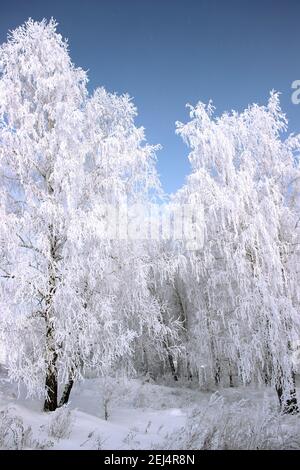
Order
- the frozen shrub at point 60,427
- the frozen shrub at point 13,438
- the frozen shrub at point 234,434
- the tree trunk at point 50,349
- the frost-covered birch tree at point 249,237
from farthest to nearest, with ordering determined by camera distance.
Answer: the frost-covered birch tree at point 249,237 → the tree trunk at point 50,349 → the frozen shrub at point 60,427 → the frozen shrub at point 234,434 → the frozen shrub at point 13,438

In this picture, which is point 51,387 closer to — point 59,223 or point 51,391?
point 51,391

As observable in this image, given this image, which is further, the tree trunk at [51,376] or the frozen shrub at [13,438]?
the tree trunk at [51,376]

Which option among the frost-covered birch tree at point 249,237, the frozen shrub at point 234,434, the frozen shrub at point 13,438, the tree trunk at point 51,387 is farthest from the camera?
the frost-covered birch tree at point 249,237

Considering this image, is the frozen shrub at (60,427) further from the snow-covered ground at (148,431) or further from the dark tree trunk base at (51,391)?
the dark tree trunk base at (51,391)

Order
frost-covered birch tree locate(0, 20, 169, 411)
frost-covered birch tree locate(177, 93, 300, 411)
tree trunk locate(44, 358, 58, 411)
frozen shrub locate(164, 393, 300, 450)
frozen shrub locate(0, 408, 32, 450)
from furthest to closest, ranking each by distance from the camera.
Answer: frost-covered birch tree locate(177, 93, 300, 411) < tree trunk locate(44, 358, 58, 411) < frost-covered birch tree locate(0, 20, 169, 411) < frozen shrub locate(164, 393, 300, 450) < frozen shrub locate(0, 408, 32, 450)

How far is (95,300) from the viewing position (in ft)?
25.3

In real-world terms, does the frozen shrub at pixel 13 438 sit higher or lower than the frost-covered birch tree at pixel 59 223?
lower

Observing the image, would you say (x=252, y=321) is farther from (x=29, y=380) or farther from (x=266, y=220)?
(x=29, y=380)

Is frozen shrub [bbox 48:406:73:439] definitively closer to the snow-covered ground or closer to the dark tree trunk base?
the snow-covered ground

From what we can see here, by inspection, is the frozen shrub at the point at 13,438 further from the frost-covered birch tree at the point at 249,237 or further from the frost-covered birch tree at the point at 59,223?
the frost-covered birch tree at the point at 249,237

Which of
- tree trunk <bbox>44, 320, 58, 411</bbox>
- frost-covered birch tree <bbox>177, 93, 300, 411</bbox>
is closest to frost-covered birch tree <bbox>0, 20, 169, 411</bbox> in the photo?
Result: tree trunk <bbox>44, 320, 58, 411</bbox>

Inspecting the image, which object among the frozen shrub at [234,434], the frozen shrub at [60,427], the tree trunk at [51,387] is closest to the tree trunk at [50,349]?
the tree trunk at [51,387]

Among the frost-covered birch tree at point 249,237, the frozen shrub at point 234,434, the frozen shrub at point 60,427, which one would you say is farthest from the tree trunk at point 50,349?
the frost-covered birch tree at point 249,237
